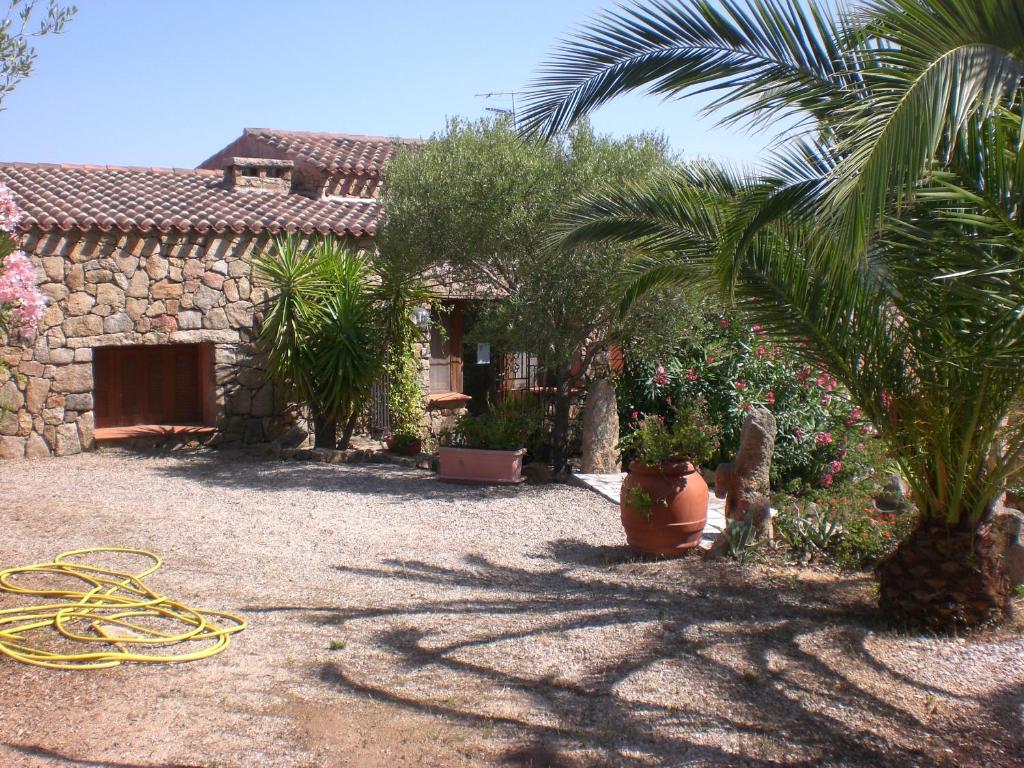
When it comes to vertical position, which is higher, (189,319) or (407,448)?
(189,319)

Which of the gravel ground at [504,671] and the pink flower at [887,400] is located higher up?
the pink flower at [887,400]

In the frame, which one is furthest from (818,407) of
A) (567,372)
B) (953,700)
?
(953,700)

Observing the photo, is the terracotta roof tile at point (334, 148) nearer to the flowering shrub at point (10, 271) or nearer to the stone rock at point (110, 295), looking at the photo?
the stone rock at point (110, 295)

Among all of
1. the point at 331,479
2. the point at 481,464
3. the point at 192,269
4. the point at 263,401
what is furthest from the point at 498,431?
the point at 192,269

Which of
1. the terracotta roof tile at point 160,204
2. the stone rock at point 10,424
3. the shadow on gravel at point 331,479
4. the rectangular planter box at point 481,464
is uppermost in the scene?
the terracotta roof tile at point 160,204

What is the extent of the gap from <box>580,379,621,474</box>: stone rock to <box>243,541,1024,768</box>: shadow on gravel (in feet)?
14.7

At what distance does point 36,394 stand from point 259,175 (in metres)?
5.02

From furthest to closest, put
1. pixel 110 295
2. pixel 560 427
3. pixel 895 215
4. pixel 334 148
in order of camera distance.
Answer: pixel 334 148 → pixel 110 295 → pixel 560 427 → pixel 895 215

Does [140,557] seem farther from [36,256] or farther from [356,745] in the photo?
[36,256]

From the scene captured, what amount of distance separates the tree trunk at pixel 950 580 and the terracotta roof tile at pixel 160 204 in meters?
9.58

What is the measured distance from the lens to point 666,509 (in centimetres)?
709

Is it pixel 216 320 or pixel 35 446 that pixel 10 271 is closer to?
pixel 35 446

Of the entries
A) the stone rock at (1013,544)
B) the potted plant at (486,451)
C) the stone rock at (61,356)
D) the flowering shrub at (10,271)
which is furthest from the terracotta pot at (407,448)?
the stone rock at (1013,544)

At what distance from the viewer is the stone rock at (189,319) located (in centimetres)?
1244
